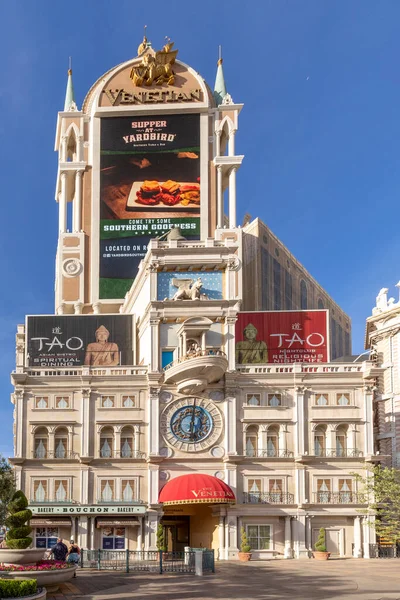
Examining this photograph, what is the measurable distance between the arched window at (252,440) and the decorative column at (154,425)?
695 centimetres

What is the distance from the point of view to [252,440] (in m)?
70.7

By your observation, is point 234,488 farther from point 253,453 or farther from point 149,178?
point 149,178

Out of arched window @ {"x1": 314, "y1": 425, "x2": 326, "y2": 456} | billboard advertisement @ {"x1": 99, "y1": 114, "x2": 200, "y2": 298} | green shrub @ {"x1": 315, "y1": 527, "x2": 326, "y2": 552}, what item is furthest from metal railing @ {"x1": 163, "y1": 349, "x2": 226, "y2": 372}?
billboard advertisement @ {"x1": 99, "y1": 114, "x2": 200, "y2": 298}

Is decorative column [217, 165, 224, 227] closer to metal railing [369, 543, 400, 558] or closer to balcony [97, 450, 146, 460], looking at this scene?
balcony [97, 450, 146, 460]

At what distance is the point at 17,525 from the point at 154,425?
86.3 feet

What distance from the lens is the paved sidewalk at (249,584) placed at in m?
38.5

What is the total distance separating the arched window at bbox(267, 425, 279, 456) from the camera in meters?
70.4

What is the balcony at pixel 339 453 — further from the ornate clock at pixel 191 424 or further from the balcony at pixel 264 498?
the ornate clock at pixel 191 424

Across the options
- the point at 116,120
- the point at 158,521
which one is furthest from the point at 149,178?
the point at 158,521

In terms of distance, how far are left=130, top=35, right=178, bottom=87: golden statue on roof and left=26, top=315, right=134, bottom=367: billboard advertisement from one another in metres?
28.7

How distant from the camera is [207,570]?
51188mm

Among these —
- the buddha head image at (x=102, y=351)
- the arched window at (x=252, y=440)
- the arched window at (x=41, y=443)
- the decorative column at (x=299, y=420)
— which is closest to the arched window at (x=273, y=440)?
the arched window at (x=252, y=440)

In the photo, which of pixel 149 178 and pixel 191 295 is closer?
pixel 191 295

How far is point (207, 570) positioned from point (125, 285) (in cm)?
4464
